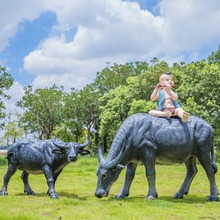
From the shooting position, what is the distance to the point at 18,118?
50.5 m

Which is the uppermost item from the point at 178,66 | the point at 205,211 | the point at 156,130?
the point at 178,66

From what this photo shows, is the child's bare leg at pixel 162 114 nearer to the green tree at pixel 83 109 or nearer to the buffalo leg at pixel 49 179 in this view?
the buffalo leg at pixel 49 179

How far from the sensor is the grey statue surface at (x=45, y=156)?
9.64m

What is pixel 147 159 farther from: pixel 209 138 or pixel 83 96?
pixel 83 96

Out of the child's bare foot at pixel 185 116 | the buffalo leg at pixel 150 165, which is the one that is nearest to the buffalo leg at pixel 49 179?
the buffalo leg at pixel 150 165

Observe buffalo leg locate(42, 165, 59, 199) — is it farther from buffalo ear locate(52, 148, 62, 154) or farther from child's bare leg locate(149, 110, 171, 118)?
child's bare leg locate(149, 110, 171, 118)

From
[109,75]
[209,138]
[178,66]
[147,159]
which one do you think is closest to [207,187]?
[209,138]

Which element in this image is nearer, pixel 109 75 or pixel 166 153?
pixel 166 153

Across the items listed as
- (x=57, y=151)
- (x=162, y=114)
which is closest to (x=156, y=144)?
(x=162, y=114)

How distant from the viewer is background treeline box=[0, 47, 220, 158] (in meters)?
26.1

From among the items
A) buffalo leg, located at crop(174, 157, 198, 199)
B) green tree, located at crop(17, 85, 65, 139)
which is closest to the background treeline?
green tree, located at crop(17, 85, 65, 139)

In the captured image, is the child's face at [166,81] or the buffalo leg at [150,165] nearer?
the buffalo leg at [150,165]

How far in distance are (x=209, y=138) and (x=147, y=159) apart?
1.87 m

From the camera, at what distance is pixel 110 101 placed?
34031mm
